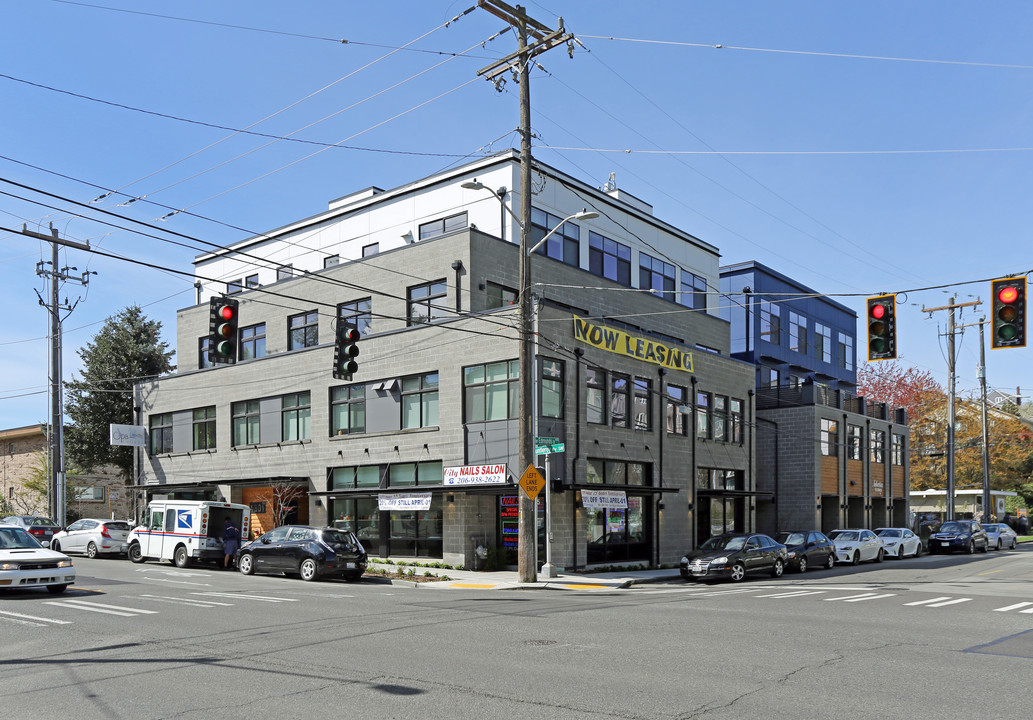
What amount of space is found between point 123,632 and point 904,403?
2476 inches

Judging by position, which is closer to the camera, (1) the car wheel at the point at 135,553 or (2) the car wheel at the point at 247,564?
(2) the car wheel at the point at 247,564

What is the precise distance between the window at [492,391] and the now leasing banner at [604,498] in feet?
11.6

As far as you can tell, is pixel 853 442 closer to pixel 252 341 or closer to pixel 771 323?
pixel 771 323

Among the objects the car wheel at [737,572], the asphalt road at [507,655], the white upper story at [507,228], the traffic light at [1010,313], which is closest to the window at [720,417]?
the white upper story at [507,228]

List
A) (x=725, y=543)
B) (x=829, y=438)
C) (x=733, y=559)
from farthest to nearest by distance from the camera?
1. (x=829, y=438)
2. (x=725, y=543)
3. (x=733, y=559)

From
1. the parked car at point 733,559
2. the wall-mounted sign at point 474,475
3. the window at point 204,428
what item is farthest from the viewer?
the window at point 204,428

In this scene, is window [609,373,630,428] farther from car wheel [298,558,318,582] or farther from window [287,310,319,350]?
window [287,310,319,350]

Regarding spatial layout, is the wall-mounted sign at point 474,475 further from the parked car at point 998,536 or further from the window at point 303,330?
the parked car at point 998,536

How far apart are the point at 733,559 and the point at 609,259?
15870 mm

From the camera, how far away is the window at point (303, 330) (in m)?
36.7

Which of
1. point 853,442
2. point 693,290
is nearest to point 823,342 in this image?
point 853,442

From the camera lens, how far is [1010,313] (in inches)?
637

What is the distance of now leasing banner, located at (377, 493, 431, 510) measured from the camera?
3002 centimetres

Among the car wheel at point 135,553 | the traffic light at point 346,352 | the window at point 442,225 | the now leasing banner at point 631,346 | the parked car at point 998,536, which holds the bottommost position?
the parked car at point 998,536
